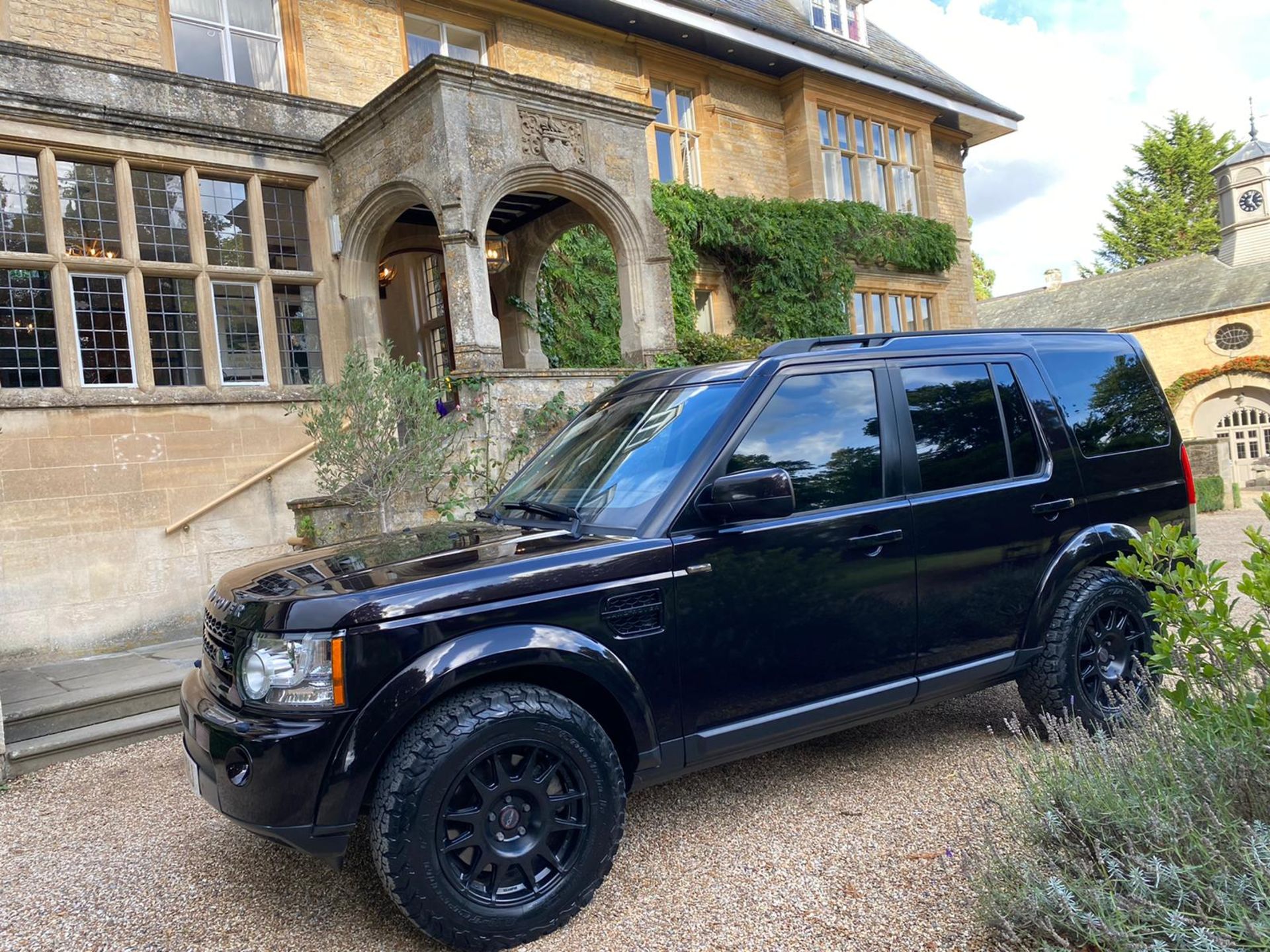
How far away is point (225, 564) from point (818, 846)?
7.49 m

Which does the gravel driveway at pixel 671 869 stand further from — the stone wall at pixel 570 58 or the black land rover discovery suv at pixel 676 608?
the stone wall at pixel 570 58

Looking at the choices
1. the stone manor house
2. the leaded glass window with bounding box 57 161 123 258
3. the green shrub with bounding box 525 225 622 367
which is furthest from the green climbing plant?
the leaded glass window with bounding box 57 161 123 258

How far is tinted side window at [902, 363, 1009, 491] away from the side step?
4.89 metres

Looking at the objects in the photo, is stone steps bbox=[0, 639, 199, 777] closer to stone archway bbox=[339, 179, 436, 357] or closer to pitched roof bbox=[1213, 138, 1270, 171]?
stone archway bbox=[339, 179, 436, 357]

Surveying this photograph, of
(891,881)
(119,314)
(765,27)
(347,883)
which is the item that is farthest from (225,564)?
(765,27)

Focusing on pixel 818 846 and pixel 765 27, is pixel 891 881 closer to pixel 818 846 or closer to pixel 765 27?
pixel 818 846

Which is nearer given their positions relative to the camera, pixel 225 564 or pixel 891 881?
pixel 891 881

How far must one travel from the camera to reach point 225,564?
8922 millimetres

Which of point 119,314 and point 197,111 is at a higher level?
point 197,111

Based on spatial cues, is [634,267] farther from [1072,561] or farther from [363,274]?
[1072,561]

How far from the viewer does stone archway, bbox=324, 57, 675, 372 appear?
27.1ft

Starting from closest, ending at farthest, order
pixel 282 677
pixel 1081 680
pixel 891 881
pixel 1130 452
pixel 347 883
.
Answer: pixel 282 677
pixel 891 881
pixel 347 883
pixel 1081 680
pixel 1130 452

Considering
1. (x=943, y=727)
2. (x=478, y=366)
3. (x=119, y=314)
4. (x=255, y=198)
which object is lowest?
(x=943, y=727)

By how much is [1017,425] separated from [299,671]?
3.42m
